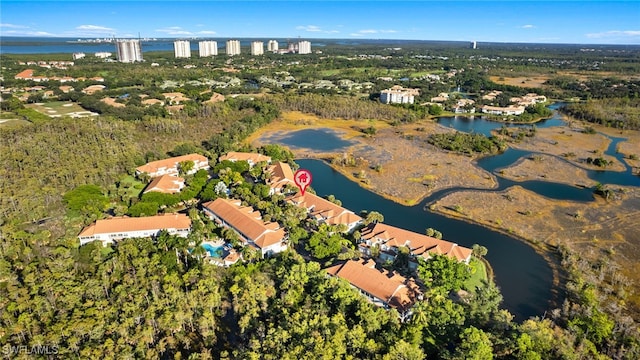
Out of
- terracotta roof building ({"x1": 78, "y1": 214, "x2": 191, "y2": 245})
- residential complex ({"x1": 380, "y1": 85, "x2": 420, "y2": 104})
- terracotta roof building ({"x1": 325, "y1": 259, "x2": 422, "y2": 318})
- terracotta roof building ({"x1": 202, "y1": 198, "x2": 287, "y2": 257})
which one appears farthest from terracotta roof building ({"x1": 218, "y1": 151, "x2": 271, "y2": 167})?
residential complex ({"x1": 380, "y1": 85, "x2": 420, "y2": 104})

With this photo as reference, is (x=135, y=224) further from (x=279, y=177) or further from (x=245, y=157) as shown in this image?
(x=245, y=157)

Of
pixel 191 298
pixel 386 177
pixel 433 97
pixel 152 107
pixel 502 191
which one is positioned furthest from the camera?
pixel 433 97

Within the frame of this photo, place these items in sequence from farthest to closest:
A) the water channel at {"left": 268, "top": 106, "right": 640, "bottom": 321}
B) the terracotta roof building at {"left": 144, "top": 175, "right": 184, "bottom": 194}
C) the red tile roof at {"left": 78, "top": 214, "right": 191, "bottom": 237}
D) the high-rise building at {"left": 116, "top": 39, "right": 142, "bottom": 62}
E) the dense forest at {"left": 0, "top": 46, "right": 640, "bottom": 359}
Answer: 1. the high-rise building at {"left": 116, "top": 39, "right": 142, "bottom": 62}
2. the terracotta roof building at {"left": 144, "top": 175, "right": 184, "bottom": 194}
3. the red tile roof at {"left": 78, "top": 214, "right": 191, "bottom": 237}
4. the water channel at {"left": 268, "top": 106, "right": 640, "bottom": 321}
5. the dense forest at {"left": 0, "top": 46, "right": 640, "bottom": 359}

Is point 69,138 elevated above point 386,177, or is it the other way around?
point 69,138

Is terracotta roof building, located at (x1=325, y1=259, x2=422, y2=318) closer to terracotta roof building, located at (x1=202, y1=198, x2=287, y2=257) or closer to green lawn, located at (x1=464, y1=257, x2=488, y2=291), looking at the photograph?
green lawn, located at (x1=464, y1=257, x2=488, y2=291)

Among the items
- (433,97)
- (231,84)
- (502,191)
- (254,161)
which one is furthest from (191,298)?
(231,84)

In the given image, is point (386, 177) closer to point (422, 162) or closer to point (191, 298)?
point (422, 162)

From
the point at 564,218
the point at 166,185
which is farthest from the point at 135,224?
the point at 564,218
